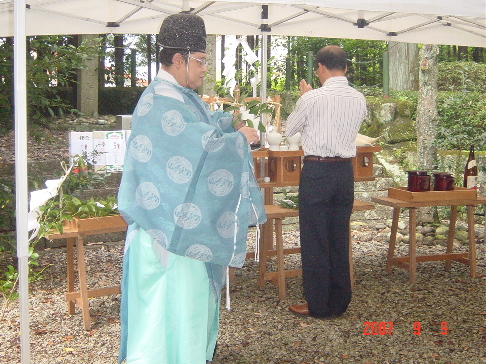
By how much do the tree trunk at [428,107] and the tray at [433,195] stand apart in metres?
1.93

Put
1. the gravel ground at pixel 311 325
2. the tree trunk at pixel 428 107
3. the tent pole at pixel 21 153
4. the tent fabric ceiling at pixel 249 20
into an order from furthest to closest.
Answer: the tree trunk at pixel 428 107 < the tent fabric ceiling at pixel 249 20 < the gravel ground at pixel 311 325 < the tent pole at pixel 21 153

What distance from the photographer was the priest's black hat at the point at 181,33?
2.48m

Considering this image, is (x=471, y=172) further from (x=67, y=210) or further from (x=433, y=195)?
(x=67, y=210)

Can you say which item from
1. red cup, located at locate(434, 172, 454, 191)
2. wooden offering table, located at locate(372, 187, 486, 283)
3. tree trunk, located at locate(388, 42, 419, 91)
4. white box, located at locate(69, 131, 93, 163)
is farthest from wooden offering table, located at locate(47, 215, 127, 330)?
tree trunk, located at locate(388, 42, 419, 91)

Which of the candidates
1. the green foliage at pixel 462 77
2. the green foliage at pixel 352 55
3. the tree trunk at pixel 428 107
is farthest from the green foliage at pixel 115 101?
the tree trunk at pixel 428 107

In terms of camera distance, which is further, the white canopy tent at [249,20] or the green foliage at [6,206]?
the green foliage at [6,206]

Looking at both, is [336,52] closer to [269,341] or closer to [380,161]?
[269,341]

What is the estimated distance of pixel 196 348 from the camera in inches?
99.2

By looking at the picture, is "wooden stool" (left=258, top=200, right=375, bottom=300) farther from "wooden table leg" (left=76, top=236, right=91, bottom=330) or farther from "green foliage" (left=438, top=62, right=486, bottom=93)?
"green foliage" (left=438, top=62, right=486, bottom=93)

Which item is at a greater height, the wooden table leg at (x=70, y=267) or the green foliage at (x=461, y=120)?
the green foliage at (x=461, y=120)

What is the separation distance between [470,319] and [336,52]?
6.36 ft

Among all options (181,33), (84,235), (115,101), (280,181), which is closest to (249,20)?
(280,181)

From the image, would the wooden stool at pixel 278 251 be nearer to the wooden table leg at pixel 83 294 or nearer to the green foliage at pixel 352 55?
the wooden table leg at pixel 83 294

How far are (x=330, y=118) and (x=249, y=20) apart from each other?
190cm
